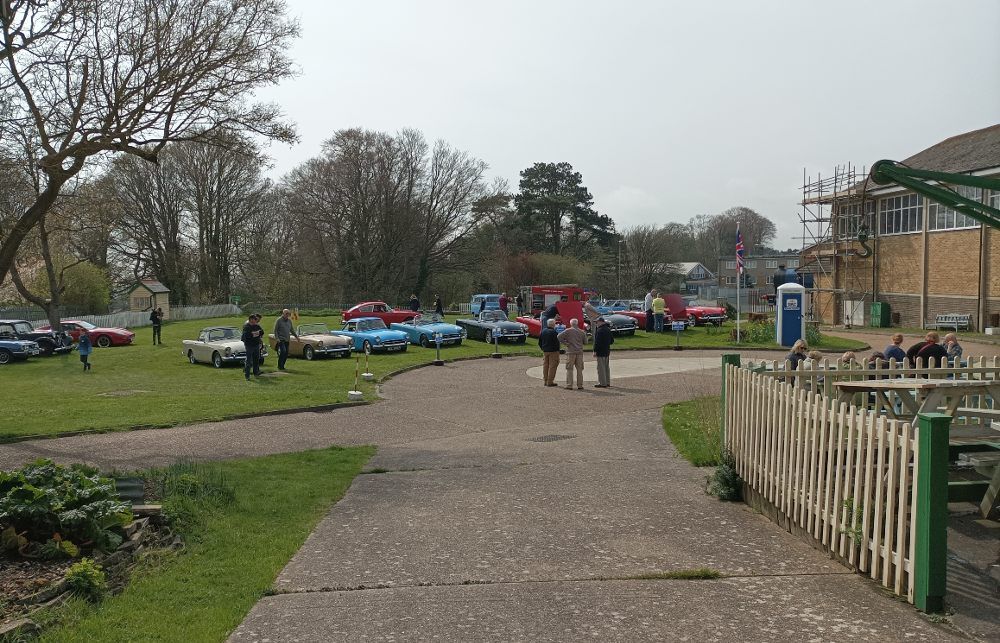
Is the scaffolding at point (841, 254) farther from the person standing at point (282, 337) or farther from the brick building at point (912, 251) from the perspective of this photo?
the person standing at point (282, 337)

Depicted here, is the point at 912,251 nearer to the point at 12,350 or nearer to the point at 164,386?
the point at 164,386

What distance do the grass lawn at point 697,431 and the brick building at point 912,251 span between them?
2911cm

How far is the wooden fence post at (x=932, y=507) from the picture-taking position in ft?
15.5

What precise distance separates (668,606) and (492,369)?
18.8 m

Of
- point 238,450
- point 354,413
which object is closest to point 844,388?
point 238,450

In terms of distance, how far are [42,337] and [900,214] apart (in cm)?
4136

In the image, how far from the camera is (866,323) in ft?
148

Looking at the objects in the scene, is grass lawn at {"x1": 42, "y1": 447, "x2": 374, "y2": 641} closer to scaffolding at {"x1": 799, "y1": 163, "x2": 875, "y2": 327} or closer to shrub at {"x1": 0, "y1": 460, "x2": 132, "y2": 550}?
shrub at {"x1": 0, "y1": 460, "x2": 132, "y2": 550}

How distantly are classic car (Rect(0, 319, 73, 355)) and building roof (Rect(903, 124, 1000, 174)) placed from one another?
123ft

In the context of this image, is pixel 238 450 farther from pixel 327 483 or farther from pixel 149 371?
pixel 149 371

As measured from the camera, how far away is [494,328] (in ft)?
99.1

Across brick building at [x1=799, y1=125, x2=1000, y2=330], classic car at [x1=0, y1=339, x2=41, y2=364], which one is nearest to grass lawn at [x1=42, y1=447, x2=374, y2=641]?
classic car at [x1=0, y1=339, x2=41, y2=364]

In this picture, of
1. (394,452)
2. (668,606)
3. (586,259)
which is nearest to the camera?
(668,606)

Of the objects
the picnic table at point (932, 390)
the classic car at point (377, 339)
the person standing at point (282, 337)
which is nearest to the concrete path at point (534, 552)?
the picnic table at point (932, 390)
